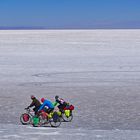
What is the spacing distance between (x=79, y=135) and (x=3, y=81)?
20.3ft

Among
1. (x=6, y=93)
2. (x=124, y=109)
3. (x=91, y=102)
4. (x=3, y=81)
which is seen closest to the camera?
(x=124, y=109)

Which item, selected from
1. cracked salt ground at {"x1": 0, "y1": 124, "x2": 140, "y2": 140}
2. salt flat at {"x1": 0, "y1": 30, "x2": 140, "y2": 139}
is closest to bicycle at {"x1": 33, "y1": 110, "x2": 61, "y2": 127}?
salt flat at {"x1": 0, "y1": 30, "x2": 140, "y2": 139}

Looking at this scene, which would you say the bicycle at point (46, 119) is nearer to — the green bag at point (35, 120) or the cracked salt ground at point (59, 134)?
the green bag at point (35, 120)

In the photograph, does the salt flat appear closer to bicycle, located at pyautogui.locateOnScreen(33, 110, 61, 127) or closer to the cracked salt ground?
bicycle, located at pyautogui.locateOnScreen(33, 110, 61, 127)

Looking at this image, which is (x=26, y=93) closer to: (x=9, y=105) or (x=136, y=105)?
(x=9, y=105)

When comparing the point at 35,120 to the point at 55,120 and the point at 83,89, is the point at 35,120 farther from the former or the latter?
the point at 83,89

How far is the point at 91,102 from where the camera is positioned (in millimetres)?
8094

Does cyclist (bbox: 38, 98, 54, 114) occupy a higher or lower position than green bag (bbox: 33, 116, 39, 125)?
higher

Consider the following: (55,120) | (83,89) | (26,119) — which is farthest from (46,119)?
(83,89)

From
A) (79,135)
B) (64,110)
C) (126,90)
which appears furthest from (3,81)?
(79,135)

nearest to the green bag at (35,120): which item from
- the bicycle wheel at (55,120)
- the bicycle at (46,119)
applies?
the bicycle at (46,119)

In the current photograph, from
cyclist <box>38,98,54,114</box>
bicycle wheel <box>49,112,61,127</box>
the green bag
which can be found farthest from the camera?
cyclist <box>38,98,54,114</box>

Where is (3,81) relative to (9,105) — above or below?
above

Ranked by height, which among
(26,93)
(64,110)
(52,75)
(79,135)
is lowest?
(79,135)
